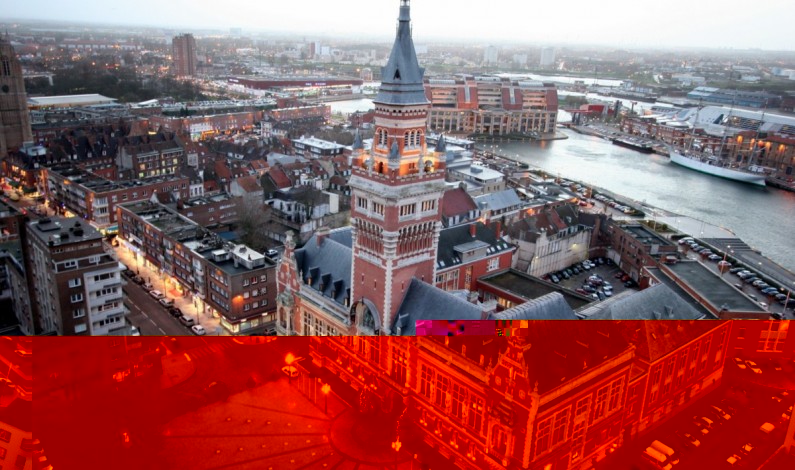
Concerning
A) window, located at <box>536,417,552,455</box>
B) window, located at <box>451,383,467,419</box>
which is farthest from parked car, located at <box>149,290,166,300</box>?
window, located at <box>536,417,552,455</box>

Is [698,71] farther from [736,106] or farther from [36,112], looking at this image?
[36,112]

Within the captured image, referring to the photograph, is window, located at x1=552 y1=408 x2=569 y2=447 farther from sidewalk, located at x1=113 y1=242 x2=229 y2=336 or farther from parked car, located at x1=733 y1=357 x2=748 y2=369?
sidewalk, located at x1=113 y1=242 x2=229 y2=336

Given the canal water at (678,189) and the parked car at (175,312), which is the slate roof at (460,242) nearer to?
the parked car at (175,312)

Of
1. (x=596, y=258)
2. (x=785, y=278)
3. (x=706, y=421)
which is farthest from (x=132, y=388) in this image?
(x=785, y=278)

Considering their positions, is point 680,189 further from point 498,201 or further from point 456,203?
point 456,203

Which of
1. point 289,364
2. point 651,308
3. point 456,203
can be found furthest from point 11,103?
point 651,308
